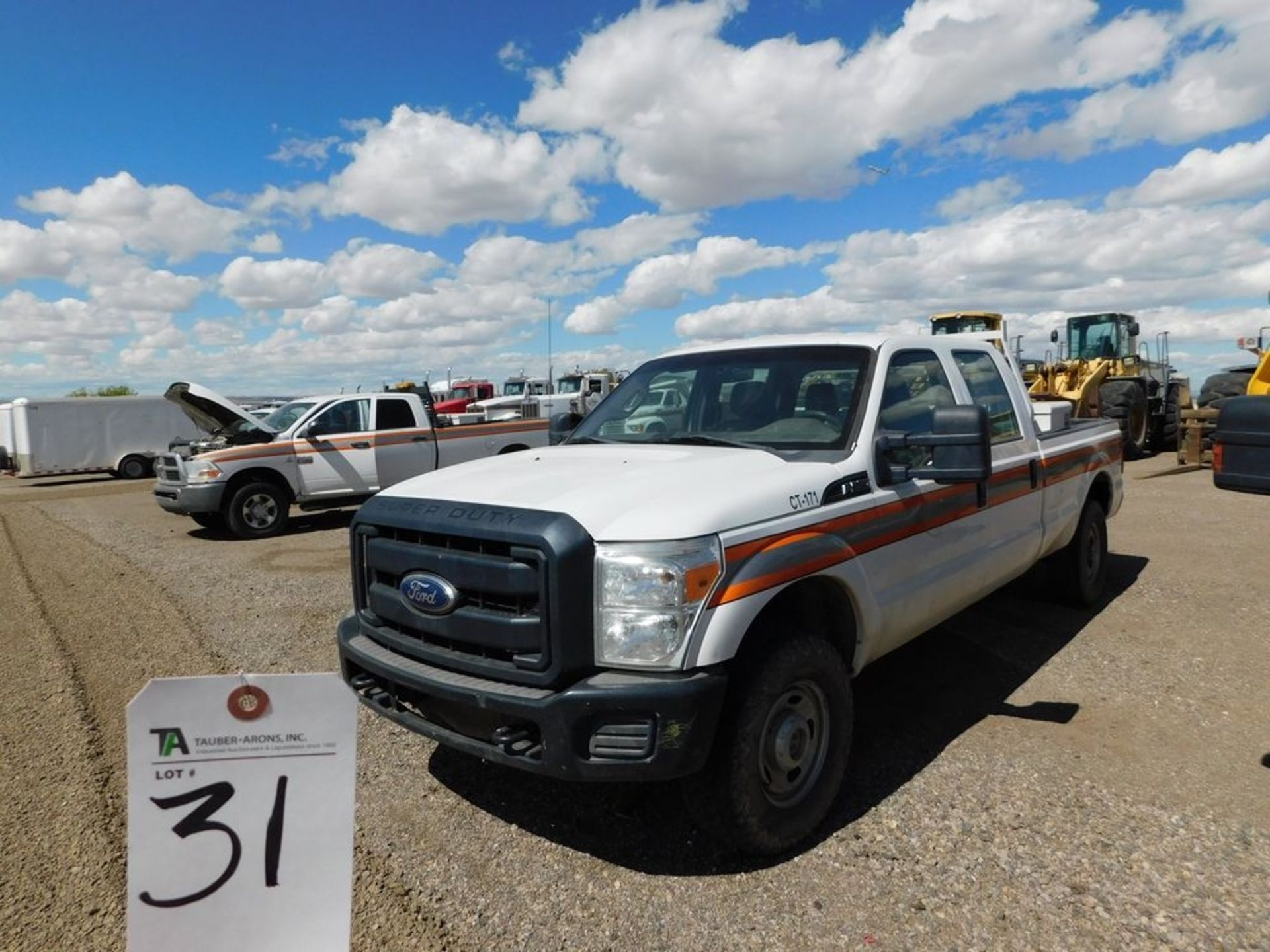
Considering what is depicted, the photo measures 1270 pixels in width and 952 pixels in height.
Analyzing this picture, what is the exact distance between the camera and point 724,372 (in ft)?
13.9

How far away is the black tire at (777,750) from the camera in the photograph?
2762 mm

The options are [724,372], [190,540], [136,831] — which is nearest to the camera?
[136,831]

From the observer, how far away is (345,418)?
11.4 m

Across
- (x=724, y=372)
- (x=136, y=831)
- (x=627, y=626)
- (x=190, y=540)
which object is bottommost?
(x=190, y=540)

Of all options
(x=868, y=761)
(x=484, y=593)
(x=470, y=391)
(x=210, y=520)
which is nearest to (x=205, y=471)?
(x=210, y=520)

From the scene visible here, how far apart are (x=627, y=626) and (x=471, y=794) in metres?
1.40

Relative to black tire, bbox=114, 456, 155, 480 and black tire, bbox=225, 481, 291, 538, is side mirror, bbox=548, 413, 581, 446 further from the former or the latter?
black tire, bbox=114, 456, 155, 480

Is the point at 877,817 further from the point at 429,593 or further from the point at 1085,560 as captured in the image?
the point at 1085,560

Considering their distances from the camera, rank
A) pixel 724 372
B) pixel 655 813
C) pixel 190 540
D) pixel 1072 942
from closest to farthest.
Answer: pixel 1072 942, pixel 655 813, pixel 724 372, pixel 190 540

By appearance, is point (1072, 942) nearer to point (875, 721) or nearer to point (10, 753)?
point (875, 721)

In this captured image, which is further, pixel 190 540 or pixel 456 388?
pixel 456 388

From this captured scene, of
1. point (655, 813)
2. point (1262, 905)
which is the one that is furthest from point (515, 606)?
point (1262, 905)

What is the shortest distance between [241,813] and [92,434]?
24669 millimetres

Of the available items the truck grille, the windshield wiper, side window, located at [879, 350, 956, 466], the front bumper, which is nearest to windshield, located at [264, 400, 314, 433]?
the front bumper
